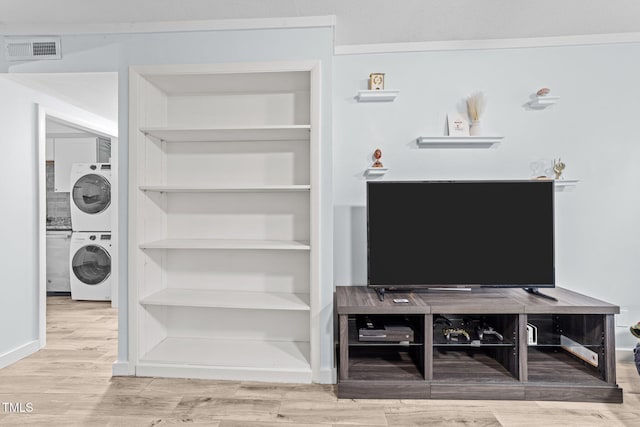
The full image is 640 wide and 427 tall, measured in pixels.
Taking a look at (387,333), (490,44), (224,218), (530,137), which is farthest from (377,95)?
(387,333)

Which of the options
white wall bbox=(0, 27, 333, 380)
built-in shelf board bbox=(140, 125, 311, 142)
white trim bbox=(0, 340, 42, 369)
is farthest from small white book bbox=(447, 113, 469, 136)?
white trim bbox=(0, 340, 42, 369)

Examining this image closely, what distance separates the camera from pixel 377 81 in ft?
8.80

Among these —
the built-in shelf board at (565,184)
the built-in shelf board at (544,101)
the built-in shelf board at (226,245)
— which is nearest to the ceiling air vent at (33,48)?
the built-in shelf board at (226,245)

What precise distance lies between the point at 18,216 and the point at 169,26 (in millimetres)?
1830

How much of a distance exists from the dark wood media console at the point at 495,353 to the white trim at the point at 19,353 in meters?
2.37

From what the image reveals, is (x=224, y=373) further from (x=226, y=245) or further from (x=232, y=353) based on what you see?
(x=226, y=245)

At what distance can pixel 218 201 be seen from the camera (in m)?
2.83

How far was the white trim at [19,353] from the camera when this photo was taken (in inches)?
104

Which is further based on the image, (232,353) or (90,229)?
(90,229)

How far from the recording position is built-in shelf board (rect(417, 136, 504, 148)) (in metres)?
2.62

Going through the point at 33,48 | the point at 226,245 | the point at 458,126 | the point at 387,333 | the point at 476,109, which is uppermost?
the point at 33,48

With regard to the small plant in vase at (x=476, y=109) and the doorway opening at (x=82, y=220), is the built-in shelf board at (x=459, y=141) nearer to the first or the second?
the small plant in vase at (x=476, y=109)

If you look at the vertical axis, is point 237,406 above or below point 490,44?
below

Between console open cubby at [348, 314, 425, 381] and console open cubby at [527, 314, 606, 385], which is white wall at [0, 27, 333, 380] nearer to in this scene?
console open cubby at [348, 314, 425, 381]
